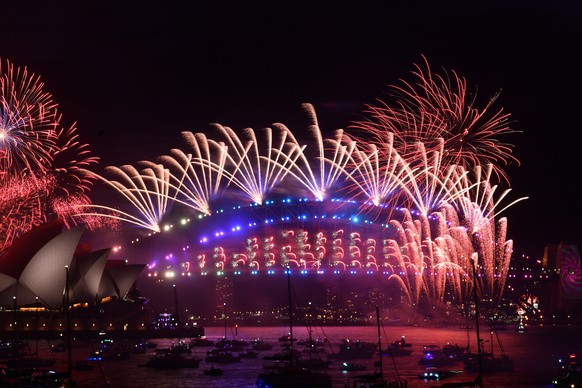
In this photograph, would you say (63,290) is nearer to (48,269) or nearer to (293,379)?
(48,269)

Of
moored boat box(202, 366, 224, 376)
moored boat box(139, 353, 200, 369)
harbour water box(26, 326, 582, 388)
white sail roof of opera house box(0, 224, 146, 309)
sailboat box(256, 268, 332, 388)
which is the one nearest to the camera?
sailboat box(256, 268, 332, 388)

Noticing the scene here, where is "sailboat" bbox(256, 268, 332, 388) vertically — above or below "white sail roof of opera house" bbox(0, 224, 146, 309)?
below

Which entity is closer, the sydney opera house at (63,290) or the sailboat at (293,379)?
the sailboat at (293,379)

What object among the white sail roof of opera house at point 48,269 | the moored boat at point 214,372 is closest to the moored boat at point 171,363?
the moored boat at point 214,372

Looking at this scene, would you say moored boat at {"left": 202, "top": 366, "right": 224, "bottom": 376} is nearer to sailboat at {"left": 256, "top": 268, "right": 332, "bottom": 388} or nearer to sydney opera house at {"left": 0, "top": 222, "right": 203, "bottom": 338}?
sailboat at {"left": 256, "top": 268, "right": 332, "bottom": 388}

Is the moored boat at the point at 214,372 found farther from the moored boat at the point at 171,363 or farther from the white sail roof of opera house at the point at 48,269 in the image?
the white sail roof of opera house at the point at 48,269

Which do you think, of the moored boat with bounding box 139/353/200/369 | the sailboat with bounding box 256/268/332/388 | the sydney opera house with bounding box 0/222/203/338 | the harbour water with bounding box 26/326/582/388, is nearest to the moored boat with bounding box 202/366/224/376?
the harbour water with bounding box 26/326/582/388

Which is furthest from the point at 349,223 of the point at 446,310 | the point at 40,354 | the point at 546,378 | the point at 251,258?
the point at 546,378

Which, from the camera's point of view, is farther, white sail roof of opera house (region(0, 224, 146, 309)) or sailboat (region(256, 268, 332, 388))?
white sail roof of opera house (region(0, 224, 146, 309))

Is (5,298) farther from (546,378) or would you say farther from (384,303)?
(384,303)

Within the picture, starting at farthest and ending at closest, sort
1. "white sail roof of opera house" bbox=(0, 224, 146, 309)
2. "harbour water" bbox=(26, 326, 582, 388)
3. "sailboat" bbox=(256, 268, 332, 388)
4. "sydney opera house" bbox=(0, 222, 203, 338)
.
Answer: "sydney opera house" bbox=(0, 222, 203, 338) < "white sail roof of opera house" bbox=(0, 224, 146, 309) < "harbour water" bbox=(26, 326, 582, 388) < "sailboat" bbox=(256, 268, 332, 388)
